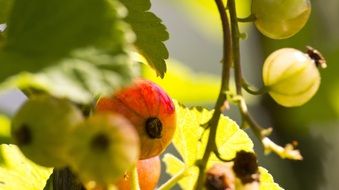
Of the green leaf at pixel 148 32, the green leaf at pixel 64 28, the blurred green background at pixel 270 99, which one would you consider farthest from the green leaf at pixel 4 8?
the blurred green background at pixel 270 99

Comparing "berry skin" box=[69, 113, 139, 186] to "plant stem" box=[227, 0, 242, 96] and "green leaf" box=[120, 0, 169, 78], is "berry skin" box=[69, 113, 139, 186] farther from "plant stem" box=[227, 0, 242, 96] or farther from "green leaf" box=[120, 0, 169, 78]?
"green leaf" box=[120, 0, 169, 78]

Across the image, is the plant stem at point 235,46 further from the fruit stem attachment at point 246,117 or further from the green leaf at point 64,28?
the green leaf at point 64,28

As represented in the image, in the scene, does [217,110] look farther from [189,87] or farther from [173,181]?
[189,87]

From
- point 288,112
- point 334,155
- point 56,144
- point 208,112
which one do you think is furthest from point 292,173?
point 56,144

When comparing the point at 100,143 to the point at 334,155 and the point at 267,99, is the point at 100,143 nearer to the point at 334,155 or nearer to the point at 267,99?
the point at 267,99

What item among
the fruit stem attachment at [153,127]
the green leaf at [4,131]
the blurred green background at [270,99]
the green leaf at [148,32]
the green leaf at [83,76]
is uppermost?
the green leaf at [83,76]

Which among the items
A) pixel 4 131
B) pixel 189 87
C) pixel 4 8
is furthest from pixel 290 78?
pixel 189 87
